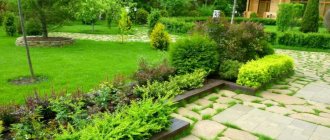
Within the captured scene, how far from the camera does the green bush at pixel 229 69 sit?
5691 mm

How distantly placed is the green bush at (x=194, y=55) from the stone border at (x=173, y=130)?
209cm

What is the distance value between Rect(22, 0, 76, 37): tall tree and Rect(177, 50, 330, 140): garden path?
7791 mm

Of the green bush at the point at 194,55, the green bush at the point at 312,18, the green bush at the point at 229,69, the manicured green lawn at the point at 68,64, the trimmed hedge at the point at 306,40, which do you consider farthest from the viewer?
the green bush at the point at 312,18

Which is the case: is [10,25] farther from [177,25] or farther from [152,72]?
[152,72]

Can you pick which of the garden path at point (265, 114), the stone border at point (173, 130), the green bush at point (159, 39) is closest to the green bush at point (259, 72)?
the garden path at point (265, 114)

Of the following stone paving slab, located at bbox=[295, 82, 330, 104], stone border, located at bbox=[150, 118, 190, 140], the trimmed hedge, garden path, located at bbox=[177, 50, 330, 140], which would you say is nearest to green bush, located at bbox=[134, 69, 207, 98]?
garden path, located at bbox=[177, 50, 330, 140]

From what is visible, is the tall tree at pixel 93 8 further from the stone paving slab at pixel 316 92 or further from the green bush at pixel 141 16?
the stone paving slab at pixel 316 92

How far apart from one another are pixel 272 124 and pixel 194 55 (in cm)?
221

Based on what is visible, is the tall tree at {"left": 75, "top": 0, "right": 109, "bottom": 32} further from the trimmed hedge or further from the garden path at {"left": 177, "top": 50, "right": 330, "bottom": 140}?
the garden path at {"left": 177, "top": 50, "right": 330, "bottom": 140}

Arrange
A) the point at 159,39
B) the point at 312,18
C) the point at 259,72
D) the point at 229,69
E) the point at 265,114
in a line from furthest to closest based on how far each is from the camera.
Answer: the point at 312,18, the point at 159,39, the point at 229,69, the point at 259,72, the point at 265,114

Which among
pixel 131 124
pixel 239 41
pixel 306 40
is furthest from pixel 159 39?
pixel 131 124

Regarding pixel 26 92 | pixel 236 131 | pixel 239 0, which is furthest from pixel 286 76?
pixel 239 0

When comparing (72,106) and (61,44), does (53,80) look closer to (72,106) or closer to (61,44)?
(72,106)

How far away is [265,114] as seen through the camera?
4.27 m
